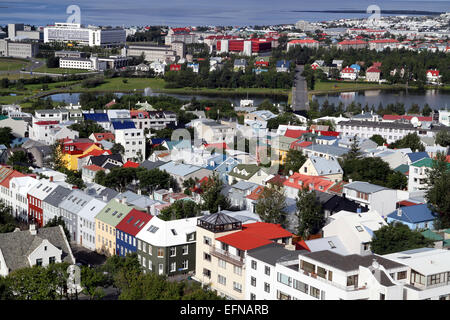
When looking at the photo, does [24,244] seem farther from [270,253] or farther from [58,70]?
[58,70]

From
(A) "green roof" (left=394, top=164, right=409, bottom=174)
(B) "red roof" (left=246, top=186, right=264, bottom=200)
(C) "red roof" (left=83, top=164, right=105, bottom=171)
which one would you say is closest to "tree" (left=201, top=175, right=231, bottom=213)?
(B) "red roof" (left=246, top=186, right=264, bottom=200)

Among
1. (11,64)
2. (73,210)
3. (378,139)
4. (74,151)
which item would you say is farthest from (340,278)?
(11,64)

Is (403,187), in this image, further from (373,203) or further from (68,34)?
(68,34)

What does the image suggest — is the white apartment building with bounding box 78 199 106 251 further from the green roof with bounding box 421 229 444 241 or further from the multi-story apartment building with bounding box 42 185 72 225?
the green roof with bounding box 421 229 444 241

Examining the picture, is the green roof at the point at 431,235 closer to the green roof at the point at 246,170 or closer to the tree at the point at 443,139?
the green roof at the point at 246,170

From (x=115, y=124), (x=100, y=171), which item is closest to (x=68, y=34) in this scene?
(x=115, y=124)

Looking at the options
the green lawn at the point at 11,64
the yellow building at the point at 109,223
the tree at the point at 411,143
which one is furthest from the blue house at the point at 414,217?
the green lawn at the point at 11,64
